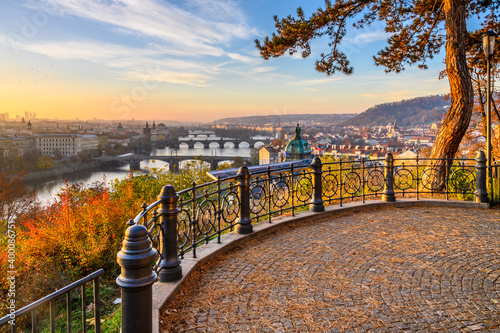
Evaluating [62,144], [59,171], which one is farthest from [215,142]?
[59,171]

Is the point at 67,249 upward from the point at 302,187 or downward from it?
downward

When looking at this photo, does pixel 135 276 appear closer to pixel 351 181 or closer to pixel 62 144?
pixel 351 181

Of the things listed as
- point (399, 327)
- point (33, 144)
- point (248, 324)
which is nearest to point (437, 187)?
point (399, 327)

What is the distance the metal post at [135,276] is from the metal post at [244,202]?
11.6 feet

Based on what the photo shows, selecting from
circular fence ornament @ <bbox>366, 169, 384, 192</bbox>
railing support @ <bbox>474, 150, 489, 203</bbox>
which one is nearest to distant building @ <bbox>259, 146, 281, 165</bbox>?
circular fence ornament @ <bbox>366, 169, 384, 192</bbox>

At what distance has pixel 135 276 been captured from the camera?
270 cm

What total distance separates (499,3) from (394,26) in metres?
3.16

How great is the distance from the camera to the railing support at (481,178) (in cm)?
857

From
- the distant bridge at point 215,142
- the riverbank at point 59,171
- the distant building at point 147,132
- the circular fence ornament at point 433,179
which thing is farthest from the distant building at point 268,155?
the circular fence ornament at point 433,179

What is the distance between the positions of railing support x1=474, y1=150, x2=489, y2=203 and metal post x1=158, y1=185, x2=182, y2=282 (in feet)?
25.5

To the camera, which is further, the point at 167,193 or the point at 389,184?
the point at 389,184

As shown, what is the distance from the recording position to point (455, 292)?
4070 millimetres

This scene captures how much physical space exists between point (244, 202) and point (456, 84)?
7780 millimetres

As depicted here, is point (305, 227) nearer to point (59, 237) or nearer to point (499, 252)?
point (499, 252)
